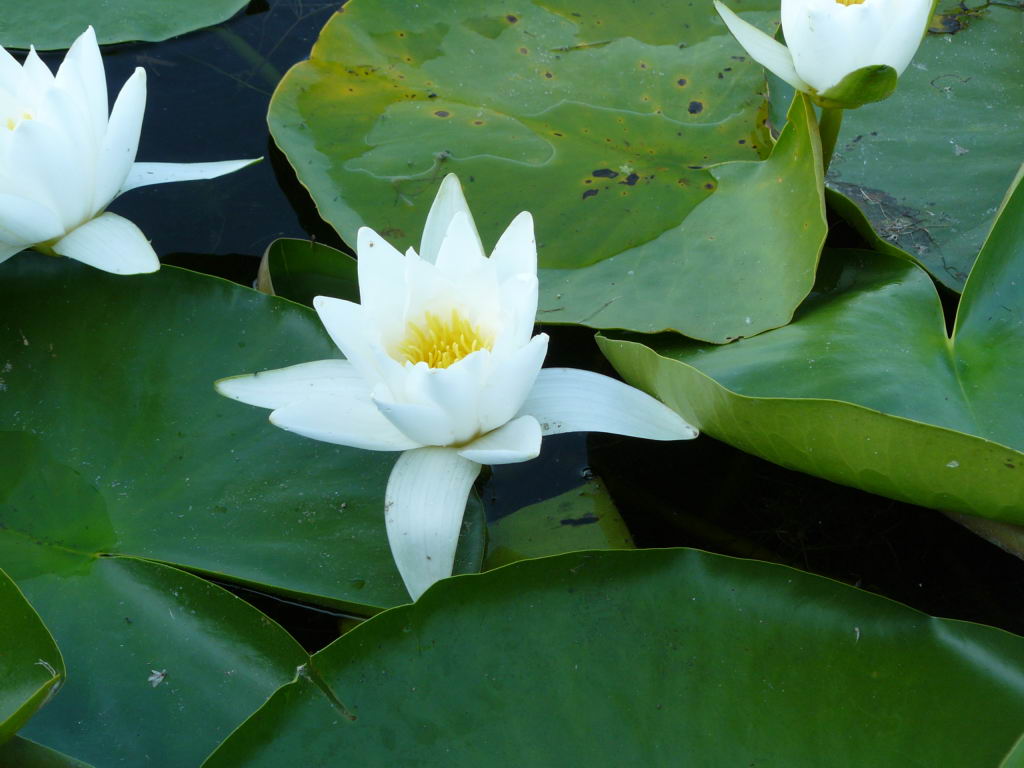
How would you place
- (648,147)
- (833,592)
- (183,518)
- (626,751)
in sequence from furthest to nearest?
(648,147), (183,518), (833,592), (626,751)

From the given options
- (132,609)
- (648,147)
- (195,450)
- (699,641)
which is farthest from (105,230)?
(699,641)

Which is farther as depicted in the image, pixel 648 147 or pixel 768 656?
pixel 648 147

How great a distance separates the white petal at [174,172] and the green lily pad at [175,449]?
0.70 feet

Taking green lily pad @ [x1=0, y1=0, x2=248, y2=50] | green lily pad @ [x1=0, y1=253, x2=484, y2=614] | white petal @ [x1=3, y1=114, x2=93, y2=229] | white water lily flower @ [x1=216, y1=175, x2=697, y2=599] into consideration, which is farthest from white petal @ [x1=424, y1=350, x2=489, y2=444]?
green lily pad @ [x1=0, y1=0, x2=248, y2=50]

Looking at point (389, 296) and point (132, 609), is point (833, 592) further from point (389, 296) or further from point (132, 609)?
point (132, 609)

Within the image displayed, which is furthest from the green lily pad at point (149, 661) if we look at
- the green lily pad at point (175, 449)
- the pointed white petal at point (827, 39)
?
the pointed white petal at point (827, 39)

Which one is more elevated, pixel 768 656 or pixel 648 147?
pixel 648 147

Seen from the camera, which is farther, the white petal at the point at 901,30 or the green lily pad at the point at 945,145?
the green lily pad at the point at 945,145

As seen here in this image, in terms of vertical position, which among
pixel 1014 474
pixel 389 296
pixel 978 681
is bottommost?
pixel 978 681

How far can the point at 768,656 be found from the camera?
1108 mm

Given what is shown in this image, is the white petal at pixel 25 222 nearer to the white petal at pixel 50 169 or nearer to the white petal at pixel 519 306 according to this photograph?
the white petal at pixel 50 169

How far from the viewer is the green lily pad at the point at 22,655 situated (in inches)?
41.1

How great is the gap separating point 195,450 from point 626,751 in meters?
0.82

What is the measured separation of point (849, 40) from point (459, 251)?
697 millimetres
